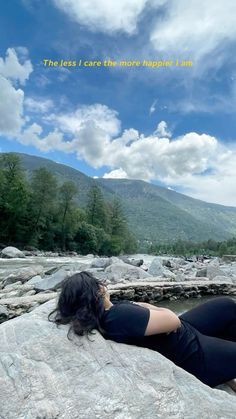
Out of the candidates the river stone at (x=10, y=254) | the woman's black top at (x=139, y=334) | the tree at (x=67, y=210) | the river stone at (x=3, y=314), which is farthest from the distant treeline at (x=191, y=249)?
the woman's black top at (x=139, y=334)

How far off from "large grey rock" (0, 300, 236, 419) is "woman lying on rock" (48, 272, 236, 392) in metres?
0.09

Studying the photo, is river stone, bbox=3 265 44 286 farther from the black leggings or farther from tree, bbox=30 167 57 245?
tree, bbox=30 167 57 245

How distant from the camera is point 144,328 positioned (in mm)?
2607

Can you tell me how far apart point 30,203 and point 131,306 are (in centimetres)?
4606

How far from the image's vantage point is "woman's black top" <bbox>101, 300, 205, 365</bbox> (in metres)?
2.62

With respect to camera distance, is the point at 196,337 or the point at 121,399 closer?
the point at 121,399

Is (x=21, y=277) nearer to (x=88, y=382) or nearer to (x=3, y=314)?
(x=3, y=314)

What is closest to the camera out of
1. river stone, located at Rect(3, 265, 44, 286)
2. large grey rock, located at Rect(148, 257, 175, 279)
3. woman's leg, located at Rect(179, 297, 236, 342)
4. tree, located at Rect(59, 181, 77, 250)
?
woman's leg, located at Rect(179, 297, 236, 342)

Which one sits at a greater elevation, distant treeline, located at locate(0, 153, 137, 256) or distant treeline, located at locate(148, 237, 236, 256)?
distant treeline, located at locate(0, 153, 137, 256)

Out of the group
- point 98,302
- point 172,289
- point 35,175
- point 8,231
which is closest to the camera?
point 98,302

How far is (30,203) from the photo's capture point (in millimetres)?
47188

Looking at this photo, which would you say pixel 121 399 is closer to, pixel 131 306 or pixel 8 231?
pixel 131 306

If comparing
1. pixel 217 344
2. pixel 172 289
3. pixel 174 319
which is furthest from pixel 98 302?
pixel 172 289

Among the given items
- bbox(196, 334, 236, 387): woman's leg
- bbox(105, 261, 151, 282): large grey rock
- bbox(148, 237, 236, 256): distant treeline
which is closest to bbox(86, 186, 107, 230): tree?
bbox(148, 237, 236, 256): distant treeline
